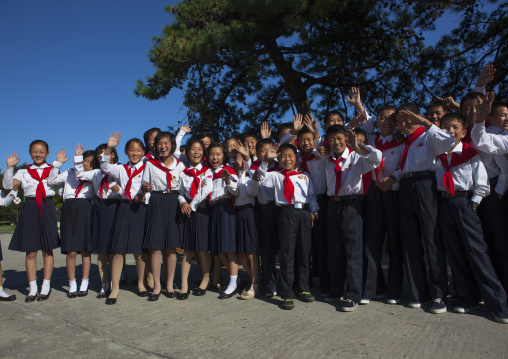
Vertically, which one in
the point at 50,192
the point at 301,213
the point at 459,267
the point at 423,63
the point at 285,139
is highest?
the point at 423,63

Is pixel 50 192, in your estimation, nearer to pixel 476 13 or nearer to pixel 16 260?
pixel 16 260

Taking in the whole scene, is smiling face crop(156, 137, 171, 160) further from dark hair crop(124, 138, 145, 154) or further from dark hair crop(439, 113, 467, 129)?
dark hair crop(439, 113, 467, 129)

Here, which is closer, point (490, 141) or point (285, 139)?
point (490, 141)

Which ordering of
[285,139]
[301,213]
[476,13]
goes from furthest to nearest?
[476,13] → [285,139] → [301,213]

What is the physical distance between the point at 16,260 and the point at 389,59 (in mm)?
8982

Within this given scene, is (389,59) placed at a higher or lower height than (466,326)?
A: higher

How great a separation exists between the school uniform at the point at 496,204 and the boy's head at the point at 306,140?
5.84ft

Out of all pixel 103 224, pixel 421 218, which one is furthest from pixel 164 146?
pixel 421 218

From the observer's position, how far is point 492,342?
2.94m

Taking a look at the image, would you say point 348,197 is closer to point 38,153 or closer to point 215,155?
point 215,155

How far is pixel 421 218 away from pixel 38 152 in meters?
4.69

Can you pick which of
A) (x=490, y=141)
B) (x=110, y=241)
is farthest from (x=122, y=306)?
(x=490, y=141)

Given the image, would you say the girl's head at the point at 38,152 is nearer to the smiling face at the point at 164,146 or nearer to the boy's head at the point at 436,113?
the smiling face at the point at 164,146

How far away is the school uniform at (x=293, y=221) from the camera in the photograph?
431 centimetres
